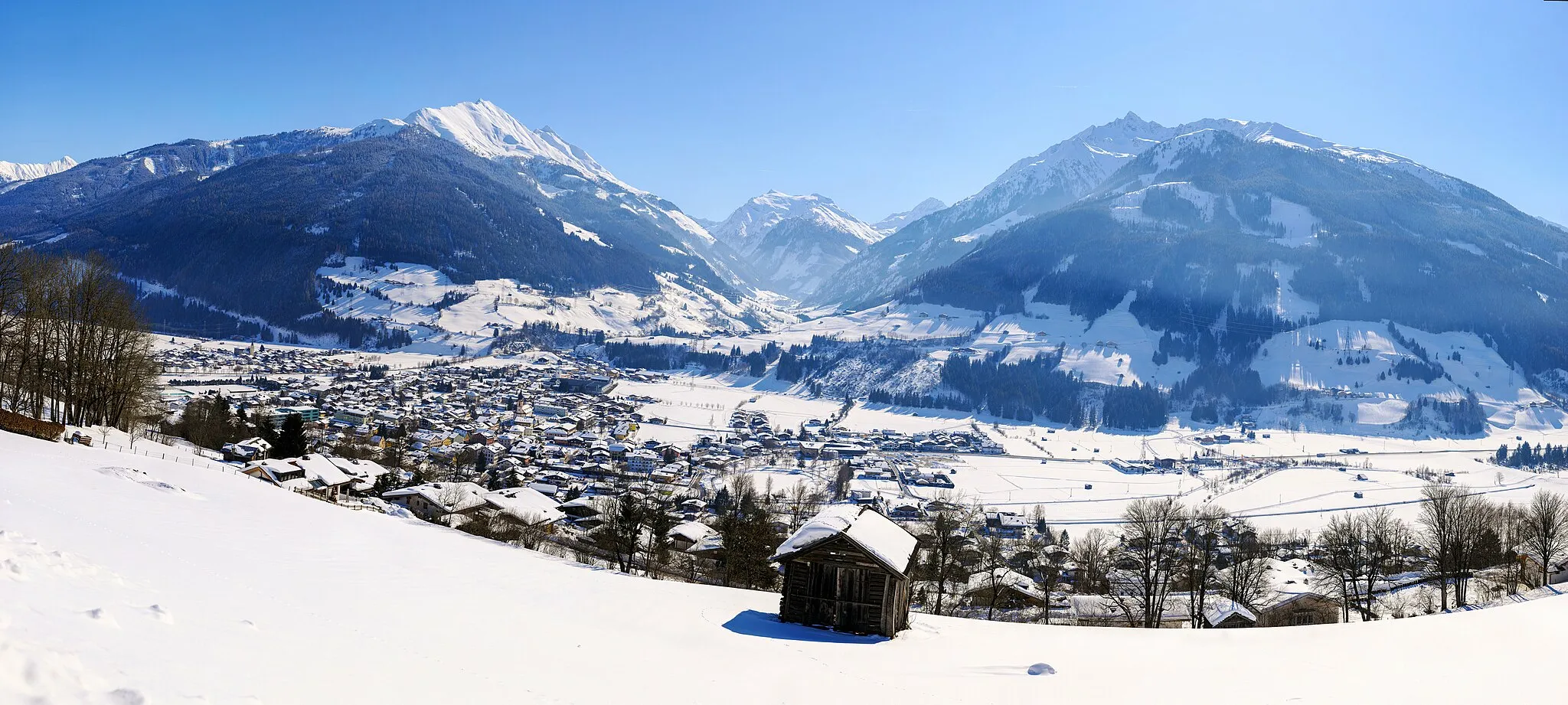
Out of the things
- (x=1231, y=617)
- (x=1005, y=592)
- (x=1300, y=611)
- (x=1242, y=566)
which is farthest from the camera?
(x=1242, y=566)

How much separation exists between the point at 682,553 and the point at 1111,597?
2491 centimetres

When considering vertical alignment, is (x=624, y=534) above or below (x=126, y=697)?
below

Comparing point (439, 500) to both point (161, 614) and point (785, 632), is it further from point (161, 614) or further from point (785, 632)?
point (161, 614)

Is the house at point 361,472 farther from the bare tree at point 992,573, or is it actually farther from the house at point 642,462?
the bare tree at point 992,573

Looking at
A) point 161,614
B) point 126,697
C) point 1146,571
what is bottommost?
point 1146,571

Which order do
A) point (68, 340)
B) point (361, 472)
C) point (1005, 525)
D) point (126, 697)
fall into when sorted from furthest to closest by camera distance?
point (1005, 525) → point (361, 472) → point (68, 340) → point (126, 697)

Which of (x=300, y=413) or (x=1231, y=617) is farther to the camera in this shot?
(x=300, y=413)

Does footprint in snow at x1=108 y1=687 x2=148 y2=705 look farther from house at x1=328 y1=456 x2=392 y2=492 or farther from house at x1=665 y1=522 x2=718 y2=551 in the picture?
house at x1=328 y1=456 x2=392 y2=492

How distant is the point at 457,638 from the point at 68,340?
120 feet

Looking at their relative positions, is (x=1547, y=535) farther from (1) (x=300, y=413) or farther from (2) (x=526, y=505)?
(1) (x=300, y=413)

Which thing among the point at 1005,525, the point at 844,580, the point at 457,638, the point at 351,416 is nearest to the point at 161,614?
the point at 457,638

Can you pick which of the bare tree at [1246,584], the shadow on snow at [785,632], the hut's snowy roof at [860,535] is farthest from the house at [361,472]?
the bare tree at [1246,584]

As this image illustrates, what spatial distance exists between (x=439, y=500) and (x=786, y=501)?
33338 millimetres

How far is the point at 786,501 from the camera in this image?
2817 inches
